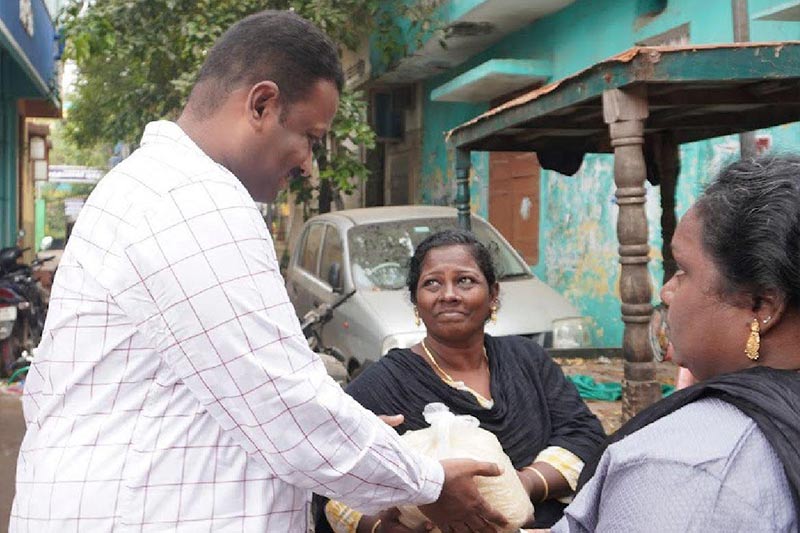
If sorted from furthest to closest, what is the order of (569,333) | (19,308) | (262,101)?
(19,308)
(569,333)
(262,101)

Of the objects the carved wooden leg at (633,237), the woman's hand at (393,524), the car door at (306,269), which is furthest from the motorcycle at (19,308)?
→ the woman's hand at (393,524)

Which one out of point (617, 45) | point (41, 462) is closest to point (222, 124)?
point (41, 462)

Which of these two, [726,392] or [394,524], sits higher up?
[726,392]

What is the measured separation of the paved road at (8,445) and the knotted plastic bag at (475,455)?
360 cm

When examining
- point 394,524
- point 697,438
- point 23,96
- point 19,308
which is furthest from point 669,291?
point 23,96

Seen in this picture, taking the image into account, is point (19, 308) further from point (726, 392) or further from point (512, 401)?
point (726, 392)

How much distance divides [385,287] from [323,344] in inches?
25.9

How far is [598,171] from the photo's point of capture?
873cm

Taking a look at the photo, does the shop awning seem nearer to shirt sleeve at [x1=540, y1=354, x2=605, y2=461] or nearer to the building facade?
shirt sleeve at [x1=540, y1=354, x2=605, y2=461]

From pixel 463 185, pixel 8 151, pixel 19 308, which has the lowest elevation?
pixel 19 308

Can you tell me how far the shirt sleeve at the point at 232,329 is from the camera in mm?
1524

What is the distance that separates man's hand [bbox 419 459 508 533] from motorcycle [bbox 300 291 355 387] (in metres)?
3.01

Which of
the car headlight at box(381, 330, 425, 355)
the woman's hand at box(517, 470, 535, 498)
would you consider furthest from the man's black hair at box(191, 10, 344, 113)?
the car headlight at box(381, 330, 425, 355)

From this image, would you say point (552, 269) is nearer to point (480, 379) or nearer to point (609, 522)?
point (480, 379)
